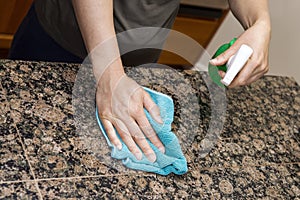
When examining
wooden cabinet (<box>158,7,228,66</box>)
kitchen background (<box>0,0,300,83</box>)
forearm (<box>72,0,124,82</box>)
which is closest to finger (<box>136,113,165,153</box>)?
forearm (<box>72,0,124,82</box>)

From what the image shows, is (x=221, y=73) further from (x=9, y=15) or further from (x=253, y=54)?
(x=9, y=15)

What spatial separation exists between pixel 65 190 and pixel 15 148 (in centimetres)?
12

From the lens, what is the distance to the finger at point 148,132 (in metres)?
1.02

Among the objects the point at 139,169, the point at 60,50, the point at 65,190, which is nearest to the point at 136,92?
the point at 139,169

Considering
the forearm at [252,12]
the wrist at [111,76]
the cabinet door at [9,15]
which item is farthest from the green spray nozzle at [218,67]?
the cabinet door at [9,15]

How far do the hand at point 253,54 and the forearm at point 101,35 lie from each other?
213mm

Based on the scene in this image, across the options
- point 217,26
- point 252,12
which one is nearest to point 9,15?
point 217,26

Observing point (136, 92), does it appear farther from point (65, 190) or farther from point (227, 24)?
point (227, 24)

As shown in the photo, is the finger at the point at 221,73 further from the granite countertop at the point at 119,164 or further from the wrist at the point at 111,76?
the wrist at the point at 111,76

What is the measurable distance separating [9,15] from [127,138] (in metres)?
1.50

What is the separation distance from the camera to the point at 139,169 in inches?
38.7

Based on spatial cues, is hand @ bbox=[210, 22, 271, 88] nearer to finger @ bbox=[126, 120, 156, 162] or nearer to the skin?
the skin

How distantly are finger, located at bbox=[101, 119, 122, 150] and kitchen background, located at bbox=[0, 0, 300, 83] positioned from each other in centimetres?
118

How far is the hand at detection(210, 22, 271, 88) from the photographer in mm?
1108
